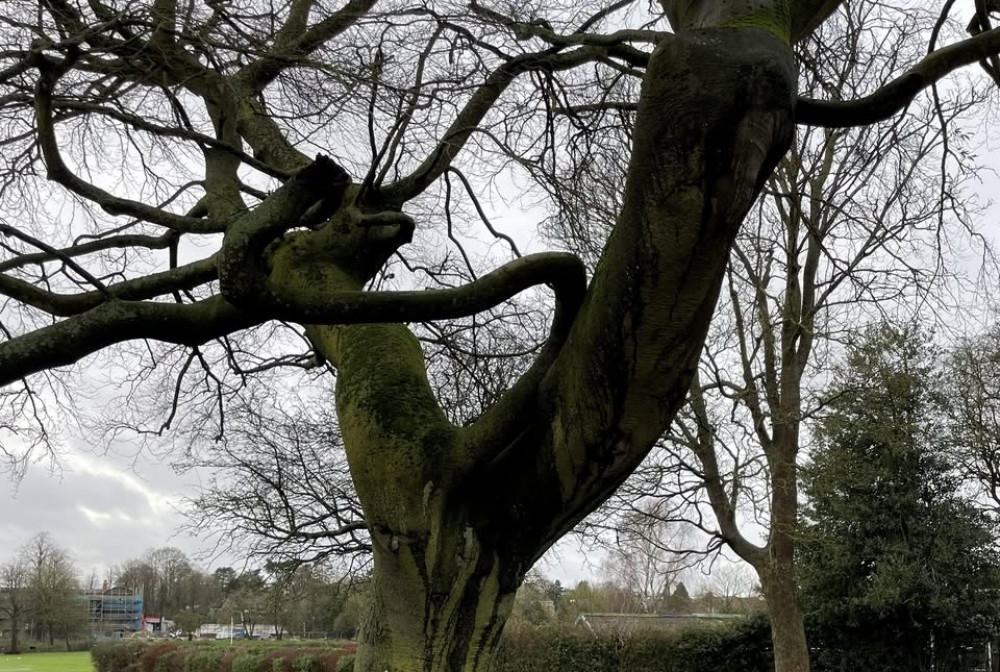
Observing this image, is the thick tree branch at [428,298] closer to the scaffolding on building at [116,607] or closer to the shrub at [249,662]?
the shrub at [249,662]

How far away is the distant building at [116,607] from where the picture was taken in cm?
6034

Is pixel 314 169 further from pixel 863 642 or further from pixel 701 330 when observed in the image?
pixel 863 642

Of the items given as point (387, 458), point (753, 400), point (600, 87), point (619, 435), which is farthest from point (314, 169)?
point (753, 400)

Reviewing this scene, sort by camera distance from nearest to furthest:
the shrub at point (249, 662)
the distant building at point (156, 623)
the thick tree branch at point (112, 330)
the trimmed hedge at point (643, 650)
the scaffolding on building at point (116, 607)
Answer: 1. the thick tree branch at point (112, 330)
2. the trimmed hedge at point (643, 650)
3. the shrub at point (249, 662)
4. the distant building at point (156, 623)
5. the scaffolding on building at point (116, 607)

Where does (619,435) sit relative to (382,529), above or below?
above

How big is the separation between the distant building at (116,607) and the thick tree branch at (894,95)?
6588 cm

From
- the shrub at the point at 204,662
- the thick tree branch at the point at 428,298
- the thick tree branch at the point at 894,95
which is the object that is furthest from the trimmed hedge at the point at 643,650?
the thick tree branch at the point at 894,95

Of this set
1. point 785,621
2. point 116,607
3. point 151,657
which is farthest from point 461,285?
point 116,607

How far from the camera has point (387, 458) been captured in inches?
134

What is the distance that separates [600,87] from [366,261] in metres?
2.34

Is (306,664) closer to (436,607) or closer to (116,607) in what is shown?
(436,607)

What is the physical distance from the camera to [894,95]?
2922 millimetres

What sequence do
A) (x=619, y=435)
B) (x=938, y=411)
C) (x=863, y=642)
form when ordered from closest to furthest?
(x=619, y=435) → (x=863, y=642) → (x=938, y=411)

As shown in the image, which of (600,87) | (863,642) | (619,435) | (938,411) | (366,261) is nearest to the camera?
(619,435)
